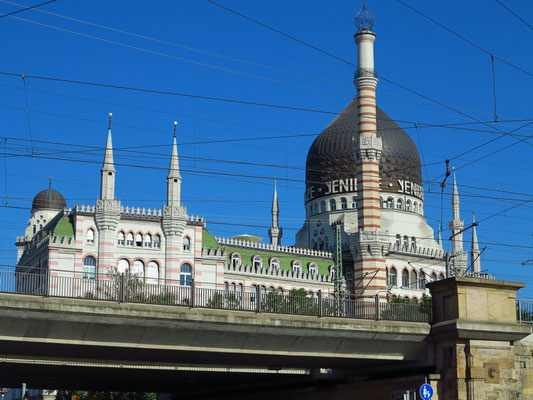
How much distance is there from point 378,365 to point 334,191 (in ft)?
207

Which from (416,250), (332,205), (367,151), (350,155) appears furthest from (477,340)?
(332,205)

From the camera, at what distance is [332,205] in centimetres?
9806

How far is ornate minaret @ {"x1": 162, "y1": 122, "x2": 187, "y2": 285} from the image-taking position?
75938 mm

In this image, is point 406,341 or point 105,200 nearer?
point 406,341

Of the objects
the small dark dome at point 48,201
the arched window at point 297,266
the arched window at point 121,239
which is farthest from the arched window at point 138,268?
→ the small dark dome at point 48,201

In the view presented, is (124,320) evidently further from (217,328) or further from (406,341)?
(406,341)

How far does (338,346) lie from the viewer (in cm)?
3244

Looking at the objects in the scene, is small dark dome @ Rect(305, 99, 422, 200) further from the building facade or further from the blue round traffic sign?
the blue round traffic sign

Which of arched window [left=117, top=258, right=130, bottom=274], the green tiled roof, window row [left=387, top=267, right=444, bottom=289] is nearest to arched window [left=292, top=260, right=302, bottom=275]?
the green tiled roof

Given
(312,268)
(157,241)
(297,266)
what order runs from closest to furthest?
(157,241) < (297,266) < (312,268)

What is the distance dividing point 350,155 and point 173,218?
26098 mm

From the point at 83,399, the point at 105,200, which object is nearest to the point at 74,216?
the point at 105,200

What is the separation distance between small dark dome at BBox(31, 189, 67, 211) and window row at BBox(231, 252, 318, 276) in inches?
932

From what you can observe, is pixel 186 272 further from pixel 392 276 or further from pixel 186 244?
pixel 392 276
